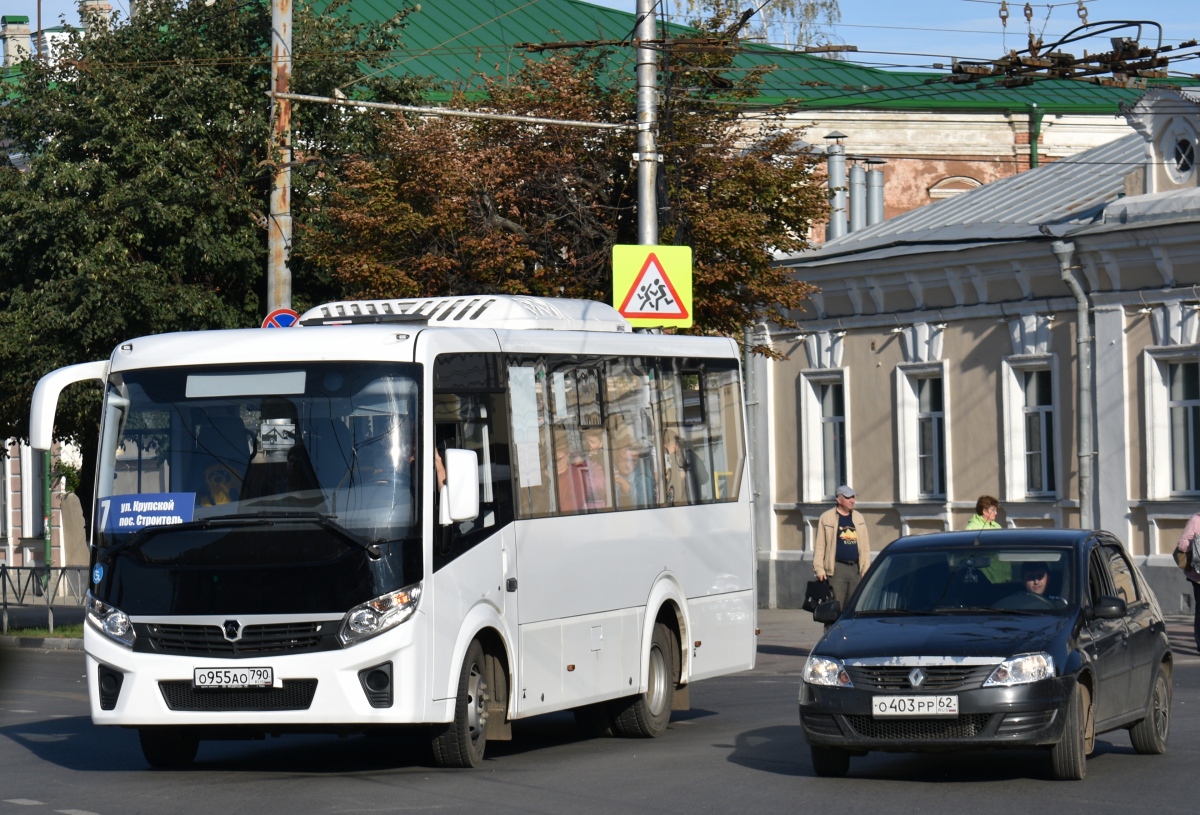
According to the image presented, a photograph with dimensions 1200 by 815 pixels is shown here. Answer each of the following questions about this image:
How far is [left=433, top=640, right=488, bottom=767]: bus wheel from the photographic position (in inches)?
432

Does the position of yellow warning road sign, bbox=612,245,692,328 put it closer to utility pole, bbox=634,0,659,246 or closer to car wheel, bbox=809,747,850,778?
utility pole, bbox=634,0,659,246

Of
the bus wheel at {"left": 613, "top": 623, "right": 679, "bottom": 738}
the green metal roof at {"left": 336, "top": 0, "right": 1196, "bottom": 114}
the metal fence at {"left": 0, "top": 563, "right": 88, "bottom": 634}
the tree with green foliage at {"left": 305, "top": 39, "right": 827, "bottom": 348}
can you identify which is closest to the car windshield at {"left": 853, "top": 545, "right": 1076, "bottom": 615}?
the bus wheel at {"left": 613, "top": 623, "right": 679, "bottom": 738}

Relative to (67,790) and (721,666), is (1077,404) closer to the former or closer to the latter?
(721,666)

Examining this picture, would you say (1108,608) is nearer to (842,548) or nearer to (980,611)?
(980,611)

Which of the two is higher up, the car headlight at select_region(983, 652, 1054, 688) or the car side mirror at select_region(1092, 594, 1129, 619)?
the car side mirror at select_region(1092, 594, 1129, 619)

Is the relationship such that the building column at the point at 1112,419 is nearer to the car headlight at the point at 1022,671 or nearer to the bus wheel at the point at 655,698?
the bus wheel at the point at 655,698

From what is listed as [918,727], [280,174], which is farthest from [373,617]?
[280,174]

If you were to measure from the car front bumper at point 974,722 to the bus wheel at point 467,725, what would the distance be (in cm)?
223

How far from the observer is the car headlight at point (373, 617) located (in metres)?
10.6

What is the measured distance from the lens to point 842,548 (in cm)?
1836

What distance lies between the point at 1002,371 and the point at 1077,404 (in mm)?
1477

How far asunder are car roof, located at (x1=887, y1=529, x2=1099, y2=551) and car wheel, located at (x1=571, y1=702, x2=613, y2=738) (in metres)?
2.91

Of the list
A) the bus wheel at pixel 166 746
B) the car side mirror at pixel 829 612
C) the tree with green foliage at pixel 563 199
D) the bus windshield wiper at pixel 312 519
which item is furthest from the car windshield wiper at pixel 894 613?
the tree with green foliage at pixel 563 199

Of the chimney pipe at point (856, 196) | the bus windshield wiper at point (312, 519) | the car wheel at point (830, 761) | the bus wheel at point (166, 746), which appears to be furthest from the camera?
the chimney pipe at point (856, 196)
